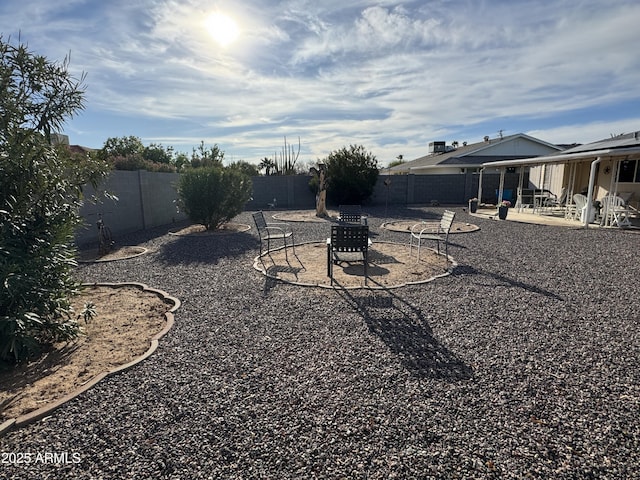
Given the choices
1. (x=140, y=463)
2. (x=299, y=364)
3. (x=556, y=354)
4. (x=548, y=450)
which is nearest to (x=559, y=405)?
(x=548, y=450)

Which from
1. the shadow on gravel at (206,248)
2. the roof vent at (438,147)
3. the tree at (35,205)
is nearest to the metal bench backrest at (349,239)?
the shadow on gravel at (206,248)

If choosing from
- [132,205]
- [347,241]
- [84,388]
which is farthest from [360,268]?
[132,205]

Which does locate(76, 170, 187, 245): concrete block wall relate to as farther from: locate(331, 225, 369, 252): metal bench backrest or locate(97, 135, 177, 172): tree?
locate(331, 225, 369, 252): metal bench backrest

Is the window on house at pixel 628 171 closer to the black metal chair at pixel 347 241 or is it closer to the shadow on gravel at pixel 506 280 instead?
the shadow on gravel at pixel 506 280

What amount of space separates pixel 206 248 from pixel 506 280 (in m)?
6.15

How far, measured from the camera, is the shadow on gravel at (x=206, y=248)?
277 inches

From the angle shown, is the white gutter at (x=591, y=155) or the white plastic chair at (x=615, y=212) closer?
the white gutter at (x=591, y=155)

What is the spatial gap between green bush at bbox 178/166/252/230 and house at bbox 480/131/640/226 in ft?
34.0

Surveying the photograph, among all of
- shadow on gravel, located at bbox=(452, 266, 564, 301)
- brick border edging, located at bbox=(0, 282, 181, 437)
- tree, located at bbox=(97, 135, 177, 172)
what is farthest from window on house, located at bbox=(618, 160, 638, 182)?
tree, located at bbox=(97, 135, 177, 172)

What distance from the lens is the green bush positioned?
9.98 m

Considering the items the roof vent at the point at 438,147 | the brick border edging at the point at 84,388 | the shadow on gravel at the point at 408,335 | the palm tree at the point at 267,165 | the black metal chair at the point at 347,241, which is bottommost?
the brick border edging at the point at 84,388

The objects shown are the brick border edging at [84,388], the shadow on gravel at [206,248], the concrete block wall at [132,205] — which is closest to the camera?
the brick border edging at [84,388]

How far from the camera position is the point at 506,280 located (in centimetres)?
538

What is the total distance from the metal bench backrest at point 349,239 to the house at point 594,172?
8367 millimetres
